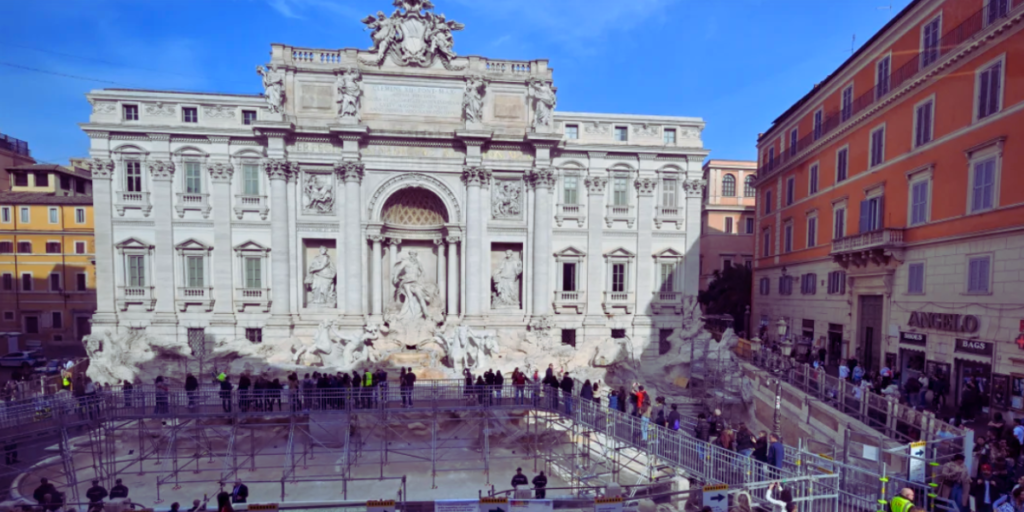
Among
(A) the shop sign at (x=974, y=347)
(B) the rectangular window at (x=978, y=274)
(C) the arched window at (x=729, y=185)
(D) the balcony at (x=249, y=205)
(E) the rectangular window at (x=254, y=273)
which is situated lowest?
(A) the shop sign at (x=974, y=347)

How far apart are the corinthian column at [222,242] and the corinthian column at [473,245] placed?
1294 centimetres

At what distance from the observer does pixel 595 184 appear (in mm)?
27078

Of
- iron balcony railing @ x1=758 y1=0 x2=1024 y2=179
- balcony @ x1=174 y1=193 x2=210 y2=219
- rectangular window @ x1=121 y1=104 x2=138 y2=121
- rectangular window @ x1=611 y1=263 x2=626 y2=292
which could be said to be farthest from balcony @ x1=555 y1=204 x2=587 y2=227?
rectangular window @ x1=121 y1=104 x2=138 y2=121

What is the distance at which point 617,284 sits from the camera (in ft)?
90.6

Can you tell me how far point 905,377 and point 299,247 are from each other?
28581 millimetres

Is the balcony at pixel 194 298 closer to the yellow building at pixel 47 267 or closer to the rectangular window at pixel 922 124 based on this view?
the yellow building at pixel 47 267

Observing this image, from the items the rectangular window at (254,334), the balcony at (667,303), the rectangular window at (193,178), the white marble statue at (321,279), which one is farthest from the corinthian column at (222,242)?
the balcony at (667,303)

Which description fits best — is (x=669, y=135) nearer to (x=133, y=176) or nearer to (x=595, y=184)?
(x=595, y=184)

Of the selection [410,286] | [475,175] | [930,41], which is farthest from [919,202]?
[410,286]

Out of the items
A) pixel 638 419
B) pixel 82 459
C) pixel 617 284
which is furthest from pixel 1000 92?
pixel 82 459

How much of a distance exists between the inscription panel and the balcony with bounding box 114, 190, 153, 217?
41.9 ft

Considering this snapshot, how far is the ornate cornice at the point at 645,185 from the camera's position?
Result: 27.2 metres

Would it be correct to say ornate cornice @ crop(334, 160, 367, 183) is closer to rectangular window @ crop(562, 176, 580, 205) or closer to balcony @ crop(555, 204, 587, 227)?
balcony @ crop(555, 204, 587, 227)

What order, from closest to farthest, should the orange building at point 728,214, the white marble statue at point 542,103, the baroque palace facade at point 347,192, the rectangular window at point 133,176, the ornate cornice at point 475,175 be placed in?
the baroque palace facade at point 347,192, the rectangular window at point 133,176, the ornate cornice at point 475,175, the white marble statue at point 542,103, the orange building at point 728,214
